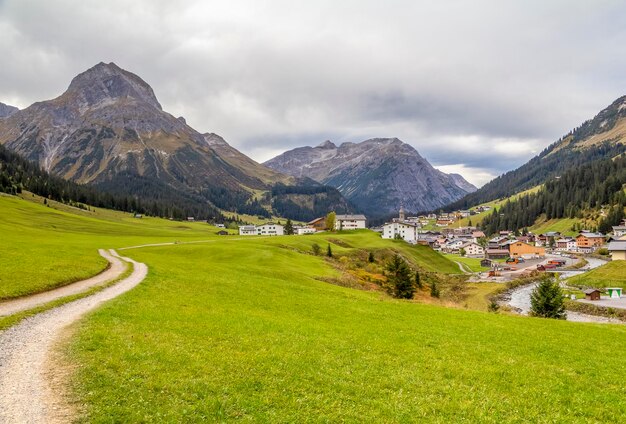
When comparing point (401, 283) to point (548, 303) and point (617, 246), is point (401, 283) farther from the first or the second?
point (617, 246)

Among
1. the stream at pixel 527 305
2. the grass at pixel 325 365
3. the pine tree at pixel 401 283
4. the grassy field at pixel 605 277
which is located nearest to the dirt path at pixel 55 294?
the grass at pixel 325 365

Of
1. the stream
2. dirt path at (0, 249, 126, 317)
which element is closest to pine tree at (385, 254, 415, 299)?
the stream

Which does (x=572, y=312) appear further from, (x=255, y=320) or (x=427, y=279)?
(x=255, y=320)

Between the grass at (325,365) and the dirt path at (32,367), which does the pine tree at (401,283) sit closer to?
the grass at (325,365)

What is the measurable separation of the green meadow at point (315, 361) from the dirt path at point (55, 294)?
4.58ft

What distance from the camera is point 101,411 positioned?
40.9ft

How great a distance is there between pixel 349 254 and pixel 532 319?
258 ft

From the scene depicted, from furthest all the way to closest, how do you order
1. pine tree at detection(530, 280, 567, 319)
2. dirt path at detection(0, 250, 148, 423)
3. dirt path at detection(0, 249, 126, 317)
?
pine tree at detection(530, 280, 567, 319)
dirt path at detection(0, 249, 126, 317)
dirt path at detection(0, 250, 148, 423)

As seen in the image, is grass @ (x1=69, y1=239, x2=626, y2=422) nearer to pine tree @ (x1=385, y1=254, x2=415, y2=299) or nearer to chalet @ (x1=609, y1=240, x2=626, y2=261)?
pine tree @ (x1=385, y1=254, x2=415, y2=299)

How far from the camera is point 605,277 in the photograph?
118 m

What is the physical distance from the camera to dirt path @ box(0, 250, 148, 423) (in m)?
12.2

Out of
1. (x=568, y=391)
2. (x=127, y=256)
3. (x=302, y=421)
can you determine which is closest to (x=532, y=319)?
(x=568, y=391)

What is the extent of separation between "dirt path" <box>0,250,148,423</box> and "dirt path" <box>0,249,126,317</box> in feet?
6.77

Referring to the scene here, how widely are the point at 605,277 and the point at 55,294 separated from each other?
14291cm
